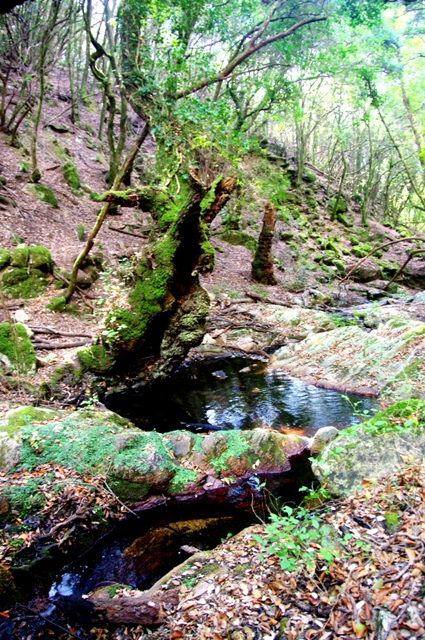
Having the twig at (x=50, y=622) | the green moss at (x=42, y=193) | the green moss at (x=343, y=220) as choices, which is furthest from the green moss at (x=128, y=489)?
the green moss at (x=343, y=220)

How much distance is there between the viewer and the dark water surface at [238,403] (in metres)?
7.13

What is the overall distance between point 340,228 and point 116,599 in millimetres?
27750

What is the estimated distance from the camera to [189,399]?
27.1 ft

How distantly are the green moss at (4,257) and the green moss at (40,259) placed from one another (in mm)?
546

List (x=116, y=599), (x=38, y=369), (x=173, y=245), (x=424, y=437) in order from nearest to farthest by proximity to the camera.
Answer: (x=116, y=599) → (x=424, y=437) → (x=38, y=369) → (x=173, y=245)

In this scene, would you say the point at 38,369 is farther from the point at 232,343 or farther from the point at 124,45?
the point at 124,45

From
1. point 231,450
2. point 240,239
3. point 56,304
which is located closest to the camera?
point 231,450

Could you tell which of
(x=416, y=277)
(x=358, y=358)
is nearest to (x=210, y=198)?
(x=358, y=358)

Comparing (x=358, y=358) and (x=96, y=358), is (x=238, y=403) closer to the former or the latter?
(x=358, y=358)

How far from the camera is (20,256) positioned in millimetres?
9578

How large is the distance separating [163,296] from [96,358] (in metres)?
1.71

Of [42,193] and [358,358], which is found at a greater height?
[42,193]

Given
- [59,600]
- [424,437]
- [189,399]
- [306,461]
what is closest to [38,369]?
[189,399]

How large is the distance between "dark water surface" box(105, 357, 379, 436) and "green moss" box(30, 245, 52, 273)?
4.28m
